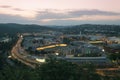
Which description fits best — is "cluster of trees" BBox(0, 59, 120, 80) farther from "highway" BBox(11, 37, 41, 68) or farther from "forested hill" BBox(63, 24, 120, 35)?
"forested hill" BBox(63, 24, 120, 35)

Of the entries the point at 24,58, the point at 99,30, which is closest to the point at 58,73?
the point at 24,58

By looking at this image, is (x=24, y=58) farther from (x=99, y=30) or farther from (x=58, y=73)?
(x=99, y=30)

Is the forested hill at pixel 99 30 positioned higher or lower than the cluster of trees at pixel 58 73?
lower

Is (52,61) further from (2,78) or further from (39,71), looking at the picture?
(2,78)

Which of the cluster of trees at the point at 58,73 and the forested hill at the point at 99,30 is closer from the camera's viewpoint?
the cluster of trees at the point at 58,73

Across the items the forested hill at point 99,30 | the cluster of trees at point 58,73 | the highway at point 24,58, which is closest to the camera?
the cluster of trees at point 58,73

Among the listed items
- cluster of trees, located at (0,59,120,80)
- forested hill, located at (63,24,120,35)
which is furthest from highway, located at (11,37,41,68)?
forested hill, located at (63,24,120,35)

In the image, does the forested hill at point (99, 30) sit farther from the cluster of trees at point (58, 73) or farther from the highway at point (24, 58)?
the cluster of trees at point (58, 73)

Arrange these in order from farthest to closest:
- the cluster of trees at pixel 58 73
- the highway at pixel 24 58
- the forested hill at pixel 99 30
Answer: the forested hill at pixel 99 30 → the highway at pixel 24 58 → the cluster of trees at pixel 58 73

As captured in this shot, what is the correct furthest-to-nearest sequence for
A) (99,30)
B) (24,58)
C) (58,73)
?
(99,30), (24,58), (58,73)

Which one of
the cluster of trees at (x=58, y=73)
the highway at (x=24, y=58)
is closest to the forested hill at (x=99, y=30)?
the highway at (x=24, y=58)

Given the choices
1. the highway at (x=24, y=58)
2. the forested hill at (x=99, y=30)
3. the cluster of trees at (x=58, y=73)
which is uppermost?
the cluster of trees at (x=58, y=73)
